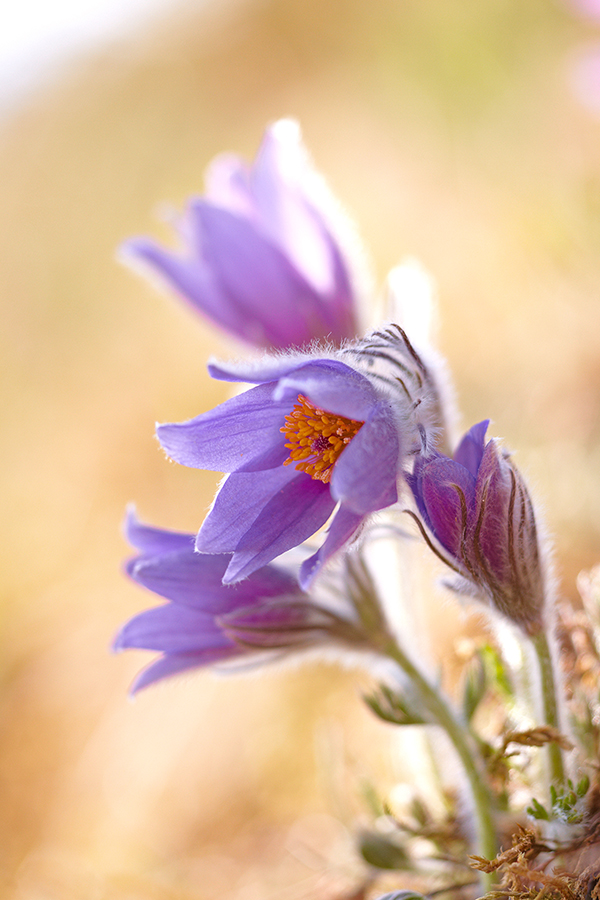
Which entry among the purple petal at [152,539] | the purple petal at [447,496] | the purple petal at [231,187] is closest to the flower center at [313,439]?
the purple petal at [447,496]

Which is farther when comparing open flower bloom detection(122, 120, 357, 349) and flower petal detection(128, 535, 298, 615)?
open flower bloom detection(122, 120, 357, 349)

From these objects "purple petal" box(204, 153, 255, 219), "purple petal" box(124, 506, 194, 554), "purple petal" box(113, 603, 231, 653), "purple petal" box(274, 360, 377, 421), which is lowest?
"purple petal" box(113, 603, 231, 653)

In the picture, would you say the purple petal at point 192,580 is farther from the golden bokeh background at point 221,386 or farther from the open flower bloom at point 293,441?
the golden bokeh background at point 221,386

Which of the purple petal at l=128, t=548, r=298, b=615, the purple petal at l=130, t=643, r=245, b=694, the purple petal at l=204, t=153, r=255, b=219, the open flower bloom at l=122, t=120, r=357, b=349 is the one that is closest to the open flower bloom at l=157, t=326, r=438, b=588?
the purple petal at l=128, t=548, r=298, b=615

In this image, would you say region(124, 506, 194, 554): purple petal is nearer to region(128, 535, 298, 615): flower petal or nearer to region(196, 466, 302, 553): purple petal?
region(128, 535, 298, 615): flower petal

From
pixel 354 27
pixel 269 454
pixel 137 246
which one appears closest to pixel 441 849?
pixel 269 454

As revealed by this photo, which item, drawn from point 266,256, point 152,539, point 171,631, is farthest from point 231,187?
point 171,631

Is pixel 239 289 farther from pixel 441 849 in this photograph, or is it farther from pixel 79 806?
pixel 79 806
